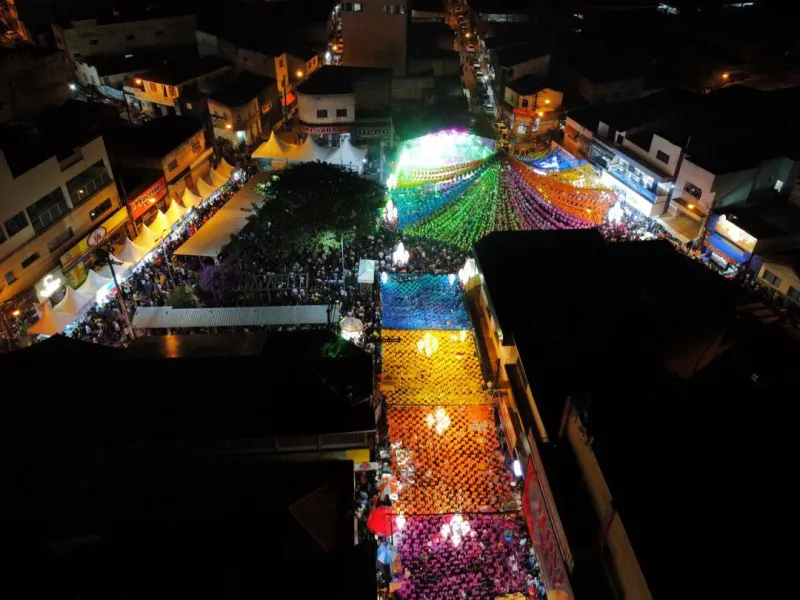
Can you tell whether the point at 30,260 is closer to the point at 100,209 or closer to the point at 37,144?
the point at 100,209

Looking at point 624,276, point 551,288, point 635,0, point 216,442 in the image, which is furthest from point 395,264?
point 635,0

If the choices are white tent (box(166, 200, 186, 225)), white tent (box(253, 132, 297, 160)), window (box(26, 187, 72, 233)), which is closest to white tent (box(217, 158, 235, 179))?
white tent (box(253, 132, 297, 160))

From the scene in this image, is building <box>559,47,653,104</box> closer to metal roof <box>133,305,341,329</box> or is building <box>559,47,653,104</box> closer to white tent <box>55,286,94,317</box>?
metal roof <box>133,305,341,329</box>

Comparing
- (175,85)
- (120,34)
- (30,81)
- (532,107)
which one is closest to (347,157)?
(175,85)

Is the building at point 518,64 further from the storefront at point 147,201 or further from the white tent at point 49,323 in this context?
the white tent at point 49,323

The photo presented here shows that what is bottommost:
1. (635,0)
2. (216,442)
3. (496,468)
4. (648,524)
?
(496,468)

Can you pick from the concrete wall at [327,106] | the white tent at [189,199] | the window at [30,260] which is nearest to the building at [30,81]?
the white tent at [189,199]

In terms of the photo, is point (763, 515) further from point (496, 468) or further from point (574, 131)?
point (574, 131)
